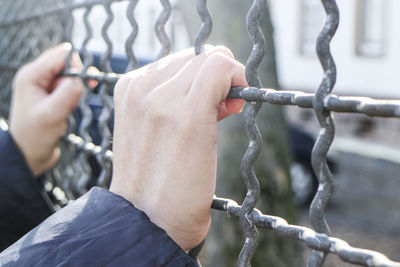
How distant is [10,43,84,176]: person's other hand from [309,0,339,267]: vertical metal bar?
3.72ft

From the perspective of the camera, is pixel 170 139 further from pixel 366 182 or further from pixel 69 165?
pixel 366 182

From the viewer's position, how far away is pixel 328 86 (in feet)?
3.05

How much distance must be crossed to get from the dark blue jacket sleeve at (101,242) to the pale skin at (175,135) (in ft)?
0.12

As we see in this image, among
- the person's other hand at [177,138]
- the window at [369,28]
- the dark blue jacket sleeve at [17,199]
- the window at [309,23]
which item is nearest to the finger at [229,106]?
the person's other hand at [177,138]

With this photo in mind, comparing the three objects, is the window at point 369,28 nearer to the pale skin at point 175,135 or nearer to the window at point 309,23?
the window at point 309,23

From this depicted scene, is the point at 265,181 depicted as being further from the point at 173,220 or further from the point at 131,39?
the point at 173,220

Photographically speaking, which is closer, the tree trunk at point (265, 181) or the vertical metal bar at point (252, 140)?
the vertical metal bar at point (252, 140)

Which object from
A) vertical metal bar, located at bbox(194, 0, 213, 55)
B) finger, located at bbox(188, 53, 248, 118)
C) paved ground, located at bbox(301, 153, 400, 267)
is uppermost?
vertical metal bar, located at bbox(194, 0, 213, 55)

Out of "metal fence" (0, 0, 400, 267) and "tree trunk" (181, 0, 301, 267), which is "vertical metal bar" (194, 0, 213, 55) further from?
"tree trunk" (181, 0, 301, 267)

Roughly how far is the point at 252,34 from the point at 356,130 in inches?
456

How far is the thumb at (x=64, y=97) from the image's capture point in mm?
1920

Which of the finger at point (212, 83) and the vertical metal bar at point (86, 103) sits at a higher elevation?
the finger at point (212, 83)

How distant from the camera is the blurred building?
11.5 m

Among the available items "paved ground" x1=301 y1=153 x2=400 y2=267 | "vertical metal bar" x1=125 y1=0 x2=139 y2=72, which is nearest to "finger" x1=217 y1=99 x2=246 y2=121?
"vertical metal bar" x1=125 y1=0 x2=139 y2=72
